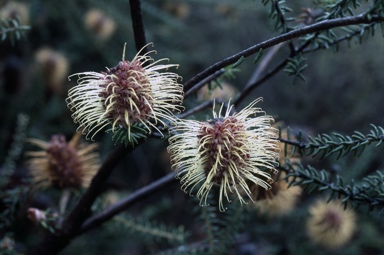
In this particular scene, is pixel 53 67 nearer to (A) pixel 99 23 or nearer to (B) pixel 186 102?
(A) pixel 99 23

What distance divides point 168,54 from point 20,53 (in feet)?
1.76

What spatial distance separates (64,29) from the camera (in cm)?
176

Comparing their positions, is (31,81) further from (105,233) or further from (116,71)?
(116,71)

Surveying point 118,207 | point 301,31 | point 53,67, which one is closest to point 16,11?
point 53,67

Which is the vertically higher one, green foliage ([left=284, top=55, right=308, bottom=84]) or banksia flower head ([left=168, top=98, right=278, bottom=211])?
green foliage ([left=284, top=55, right=308, bottom=84])

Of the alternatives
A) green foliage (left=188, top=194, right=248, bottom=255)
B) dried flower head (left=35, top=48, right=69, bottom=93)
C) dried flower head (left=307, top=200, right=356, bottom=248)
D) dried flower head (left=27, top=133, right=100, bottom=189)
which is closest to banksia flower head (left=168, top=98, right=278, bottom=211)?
green foliage (left=188, top=194, right=248, bottom=255)

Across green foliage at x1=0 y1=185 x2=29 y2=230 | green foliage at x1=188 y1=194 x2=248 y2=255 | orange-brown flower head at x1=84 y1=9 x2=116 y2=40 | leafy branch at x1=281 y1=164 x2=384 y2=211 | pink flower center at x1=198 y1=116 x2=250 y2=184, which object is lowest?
green foliage at x1=188 y1=194 x2=248 y2=255

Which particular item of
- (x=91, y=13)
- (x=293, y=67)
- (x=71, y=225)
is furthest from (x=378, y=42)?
(x=71, y=225)

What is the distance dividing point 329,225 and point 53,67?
948 millimetres

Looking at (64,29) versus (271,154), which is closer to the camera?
(271,154)

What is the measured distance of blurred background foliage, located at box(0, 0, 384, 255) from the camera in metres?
1.27

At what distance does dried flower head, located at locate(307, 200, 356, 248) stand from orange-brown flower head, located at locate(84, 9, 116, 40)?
899 mm

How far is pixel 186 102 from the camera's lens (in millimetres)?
920

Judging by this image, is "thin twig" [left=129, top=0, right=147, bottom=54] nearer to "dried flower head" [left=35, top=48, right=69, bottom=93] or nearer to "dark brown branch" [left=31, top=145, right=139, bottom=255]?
"dark brown branch" [left=31, top=145, right=139, bottom=255]
